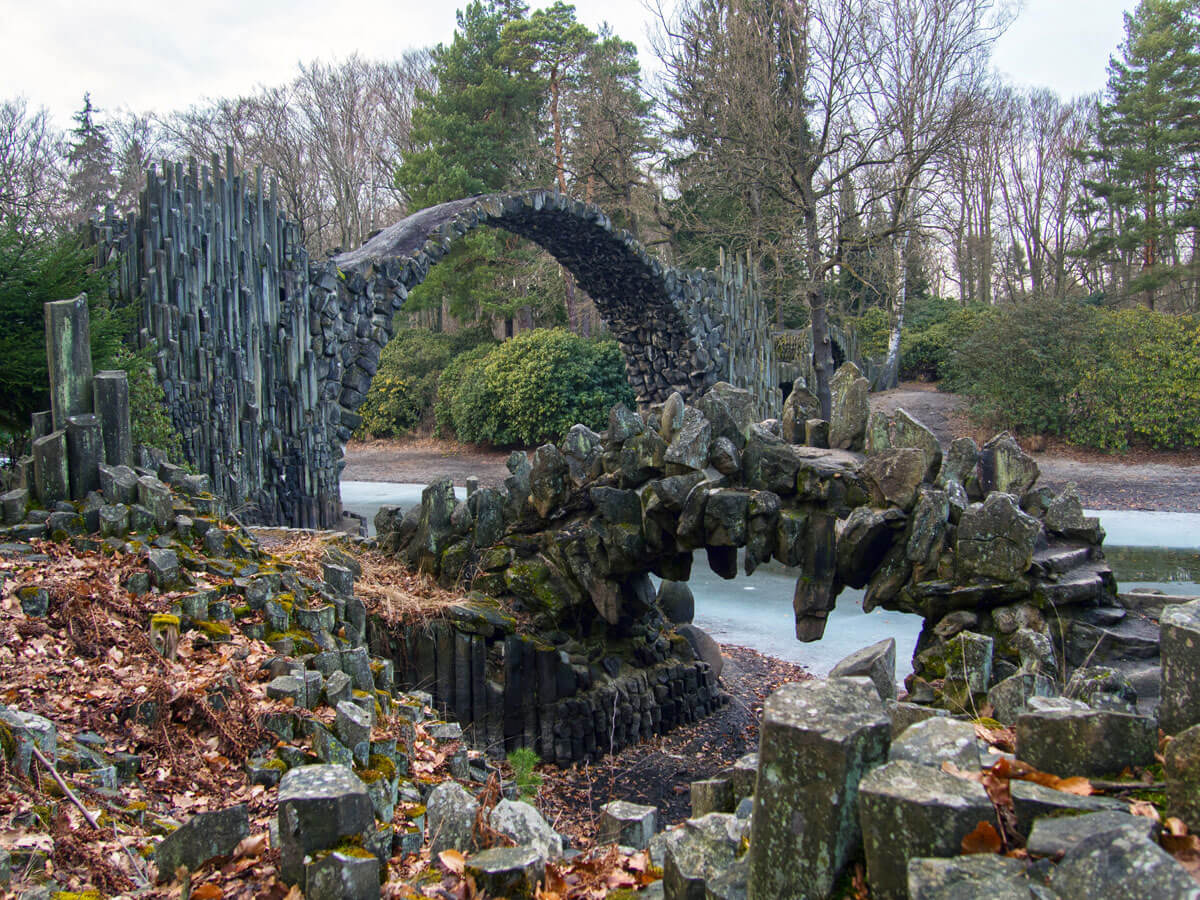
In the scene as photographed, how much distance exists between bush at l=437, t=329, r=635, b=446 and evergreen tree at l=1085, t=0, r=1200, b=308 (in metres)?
13.4

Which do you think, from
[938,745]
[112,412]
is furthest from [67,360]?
[938,745]

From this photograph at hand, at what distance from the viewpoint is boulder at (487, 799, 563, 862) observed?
2133 mm

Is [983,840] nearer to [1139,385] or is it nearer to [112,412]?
[112,412]

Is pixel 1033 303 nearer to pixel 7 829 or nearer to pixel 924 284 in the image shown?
pixel 924 284

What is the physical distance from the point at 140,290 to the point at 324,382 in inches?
89.8

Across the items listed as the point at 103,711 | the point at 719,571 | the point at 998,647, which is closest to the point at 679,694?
the point at 719,571

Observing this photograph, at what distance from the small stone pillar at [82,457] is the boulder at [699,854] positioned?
3771mm

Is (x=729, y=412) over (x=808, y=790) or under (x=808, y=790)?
over

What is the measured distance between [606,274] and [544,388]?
17.5 feet

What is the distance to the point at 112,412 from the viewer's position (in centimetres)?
455

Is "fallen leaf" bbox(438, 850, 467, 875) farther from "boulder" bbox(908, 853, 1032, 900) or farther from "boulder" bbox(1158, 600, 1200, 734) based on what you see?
"boulder" bbox(1158, 600, 1200, 734)

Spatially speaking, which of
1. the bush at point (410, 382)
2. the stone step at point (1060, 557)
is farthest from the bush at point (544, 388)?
the stone step at point (1060, 557)

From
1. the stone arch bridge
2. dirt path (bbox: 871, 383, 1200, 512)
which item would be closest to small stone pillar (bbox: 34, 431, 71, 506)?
the stone arch bridge

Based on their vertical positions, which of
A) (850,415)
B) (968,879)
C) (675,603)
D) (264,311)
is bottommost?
(675,603)
